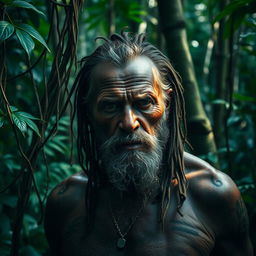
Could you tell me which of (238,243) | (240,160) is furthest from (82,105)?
(240,160)

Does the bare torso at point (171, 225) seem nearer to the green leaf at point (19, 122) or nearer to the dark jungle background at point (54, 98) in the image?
the dark jungle background at point (54, 98)

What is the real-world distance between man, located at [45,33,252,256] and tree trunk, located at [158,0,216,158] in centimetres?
→ 45

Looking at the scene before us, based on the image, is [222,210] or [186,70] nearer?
[222,210]

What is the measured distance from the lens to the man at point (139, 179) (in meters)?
1.93

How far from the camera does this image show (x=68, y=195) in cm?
222

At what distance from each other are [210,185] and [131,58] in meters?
0.66

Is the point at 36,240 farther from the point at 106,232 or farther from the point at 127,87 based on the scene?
the point at 127,87

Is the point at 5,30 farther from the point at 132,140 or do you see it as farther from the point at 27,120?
the point at 132,140

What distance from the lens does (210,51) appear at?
4371mm

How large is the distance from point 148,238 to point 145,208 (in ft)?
0.47

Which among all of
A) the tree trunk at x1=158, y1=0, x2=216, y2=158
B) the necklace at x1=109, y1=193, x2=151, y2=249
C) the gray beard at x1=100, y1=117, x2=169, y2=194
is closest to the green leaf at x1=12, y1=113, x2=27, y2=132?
the gray beard at x1=100, y1=117, x2=169, y2=194

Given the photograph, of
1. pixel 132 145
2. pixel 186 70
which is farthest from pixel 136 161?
pixel 186 70

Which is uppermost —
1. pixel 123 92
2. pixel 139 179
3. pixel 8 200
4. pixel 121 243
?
pixel 123 92

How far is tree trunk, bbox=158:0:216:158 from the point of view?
262cm
